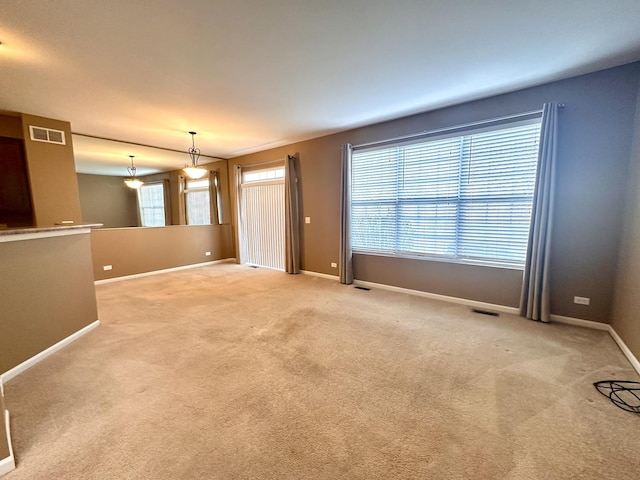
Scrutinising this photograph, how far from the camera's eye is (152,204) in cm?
845

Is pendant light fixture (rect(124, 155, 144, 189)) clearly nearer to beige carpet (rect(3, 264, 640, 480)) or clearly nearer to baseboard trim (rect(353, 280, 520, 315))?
beige carpet (rect(3, 264, 640, 480))

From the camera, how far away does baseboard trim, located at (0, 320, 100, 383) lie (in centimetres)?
220

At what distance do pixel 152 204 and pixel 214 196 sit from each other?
2803mm

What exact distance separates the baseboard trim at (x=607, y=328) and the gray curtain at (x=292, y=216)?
4.28 m

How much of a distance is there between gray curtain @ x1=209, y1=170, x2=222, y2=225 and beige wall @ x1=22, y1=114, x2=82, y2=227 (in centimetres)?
313

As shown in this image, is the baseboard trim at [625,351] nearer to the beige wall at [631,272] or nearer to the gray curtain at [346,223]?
the beige wall at [631,272]

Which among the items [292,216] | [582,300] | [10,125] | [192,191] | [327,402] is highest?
[10,125]

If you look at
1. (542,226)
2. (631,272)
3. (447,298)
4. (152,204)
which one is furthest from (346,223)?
(152,204)

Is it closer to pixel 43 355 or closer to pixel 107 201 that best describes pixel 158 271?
pixel 43 355

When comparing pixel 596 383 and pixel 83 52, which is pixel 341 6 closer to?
pixel 83 52

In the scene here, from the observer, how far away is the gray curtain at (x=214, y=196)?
23.6 feet

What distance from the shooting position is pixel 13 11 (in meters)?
1.84

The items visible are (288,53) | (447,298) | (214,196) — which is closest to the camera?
(288,53)

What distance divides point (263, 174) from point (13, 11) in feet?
15.0
